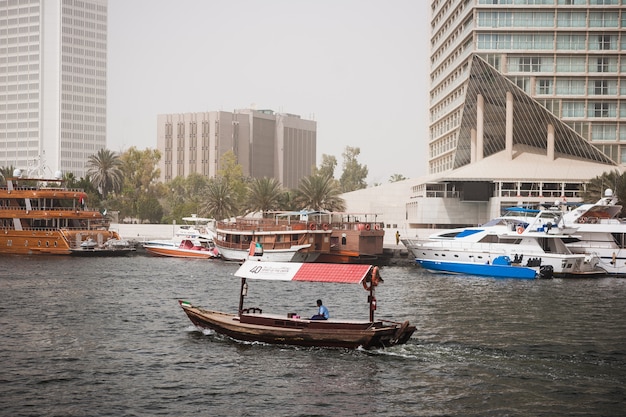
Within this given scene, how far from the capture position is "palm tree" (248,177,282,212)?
112312mm

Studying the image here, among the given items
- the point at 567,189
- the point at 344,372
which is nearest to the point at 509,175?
the point at 567,189

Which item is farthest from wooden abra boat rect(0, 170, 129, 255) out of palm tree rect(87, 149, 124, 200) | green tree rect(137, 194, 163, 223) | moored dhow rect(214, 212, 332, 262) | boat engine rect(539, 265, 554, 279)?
boat engine rect(539, 265, 554, 279)

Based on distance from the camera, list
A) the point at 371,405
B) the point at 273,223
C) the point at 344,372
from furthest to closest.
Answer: the point at 273,223 < the point at 344,372 < the point at 371,405

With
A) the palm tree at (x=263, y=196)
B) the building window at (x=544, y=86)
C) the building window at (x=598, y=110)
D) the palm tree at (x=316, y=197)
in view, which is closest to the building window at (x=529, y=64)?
the building window at (x=544, y=86)

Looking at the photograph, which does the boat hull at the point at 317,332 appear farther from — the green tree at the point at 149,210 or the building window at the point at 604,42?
the green tree at the point at 149,210

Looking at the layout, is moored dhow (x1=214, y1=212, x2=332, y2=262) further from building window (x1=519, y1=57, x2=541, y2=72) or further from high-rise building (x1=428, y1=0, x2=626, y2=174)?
building window (x1=519, y1=57, x2=541, y2=72)

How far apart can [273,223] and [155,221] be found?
2660 inches

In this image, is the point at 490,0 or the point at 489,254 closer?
the point at 489,254

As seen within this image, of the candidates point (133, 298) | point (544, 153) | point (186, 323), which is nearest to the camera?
point (186, 323)

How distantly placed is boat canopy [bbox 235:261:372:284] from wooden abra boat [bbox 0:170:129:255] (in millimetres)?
59817

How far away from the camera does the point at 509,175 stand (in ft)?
370

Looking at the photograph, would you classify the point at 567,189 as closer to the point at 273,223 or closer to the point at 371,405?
the point at 273,223

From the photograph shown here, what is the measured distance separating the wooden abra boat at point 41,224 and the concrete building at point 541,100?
42.5 metres

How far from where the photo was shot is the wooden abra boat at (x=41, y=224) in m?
95.2
